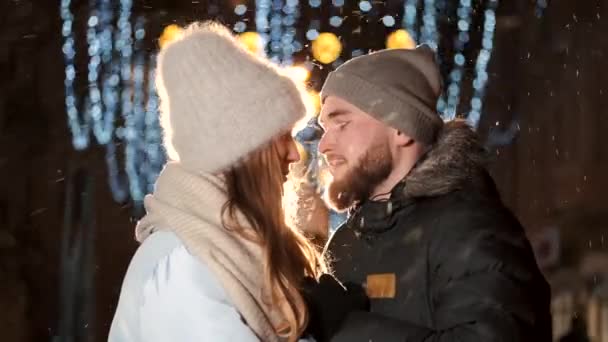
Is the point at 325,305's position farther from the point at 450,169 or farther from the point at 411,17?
the point at 411,17

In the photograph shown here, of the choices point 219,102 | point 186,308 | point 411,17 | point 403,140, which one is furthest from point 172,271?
point 411,17

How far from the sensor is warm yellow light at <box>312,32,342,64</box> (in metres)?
11.8

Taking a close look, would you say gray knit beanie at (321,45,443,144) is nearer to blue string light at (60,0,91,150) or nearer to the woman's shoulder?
the woman's shoulder

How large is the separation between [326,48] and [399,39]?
37.7 inches

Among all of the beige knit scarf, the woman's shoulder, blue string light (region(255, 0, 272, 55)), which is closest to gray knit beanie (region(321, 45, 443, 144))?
the beige knit scarf

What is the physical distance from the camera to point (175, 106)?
8.62 feet

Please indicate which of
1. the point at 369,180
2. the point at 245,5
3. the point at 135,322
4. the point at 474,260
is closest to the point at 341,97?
the point at 369,180

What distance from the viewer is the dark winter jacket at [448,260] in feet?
10.2

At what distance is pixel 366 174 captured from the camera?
360cm

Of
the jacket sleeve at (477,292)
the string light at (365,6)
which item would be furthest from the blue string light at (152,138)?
the jacket sleeve at (477,292)

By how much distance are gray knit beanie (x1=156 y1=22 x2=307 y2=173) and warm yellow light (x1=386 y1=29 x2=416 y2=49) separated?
845 cm

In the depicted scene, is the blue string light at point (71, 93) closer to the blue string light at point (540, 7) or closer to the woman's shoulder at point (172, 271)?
the blue string light at point (540, 7)

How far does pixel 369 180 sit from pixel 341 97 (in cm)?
37

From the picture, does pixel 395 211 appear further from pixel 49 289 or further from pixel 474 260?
pixel 49 289
